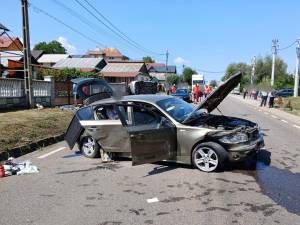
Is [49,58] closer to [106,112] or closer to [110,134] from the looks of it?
[106,112]

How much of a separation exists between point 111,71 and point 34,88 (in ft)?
143

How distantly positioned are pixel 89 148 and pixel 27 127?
4578mm

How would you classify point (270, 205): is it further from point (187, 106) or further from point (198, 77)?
point (198, 77)

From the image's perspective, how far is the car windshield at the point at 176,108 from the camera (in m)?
8.54

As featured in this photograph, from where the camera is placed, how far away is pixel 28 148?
11.4 m

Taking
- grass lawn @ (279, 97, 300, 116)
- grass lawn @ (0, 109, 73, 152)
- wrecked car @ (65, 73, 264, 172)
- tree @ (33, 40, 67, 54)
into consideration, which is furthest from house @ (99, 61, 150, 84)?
tree @ (33, 40, 67, 54)

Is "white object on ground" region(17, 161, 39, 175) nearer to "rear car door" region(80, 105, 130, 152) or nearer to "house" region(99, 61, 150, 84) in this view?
"rear car door" region(80, 105, 130, 152)

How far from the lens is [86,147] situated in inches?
388

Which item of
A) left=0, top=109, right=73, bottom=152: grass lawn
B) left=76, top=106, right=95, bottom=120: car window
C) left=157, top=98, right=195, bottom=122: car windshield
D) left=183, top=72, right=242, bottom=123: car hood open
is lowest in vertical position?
left=0, top=109, right=73, bottom=152: grass lawn

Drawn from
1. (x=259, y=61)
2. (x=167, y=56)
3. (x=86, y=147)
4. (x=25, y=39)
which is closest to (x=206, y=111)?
(x=86, y=147)

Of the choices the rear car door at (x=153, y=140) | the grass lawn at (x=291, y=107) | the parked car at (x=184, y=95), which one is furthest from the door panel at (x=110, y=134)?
the parked car at (x=184, y=95)

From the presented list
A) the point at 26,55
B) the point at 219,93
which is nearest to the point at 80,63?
the point at 26,55

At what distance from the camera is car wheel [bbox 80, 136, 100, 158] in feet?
31.9

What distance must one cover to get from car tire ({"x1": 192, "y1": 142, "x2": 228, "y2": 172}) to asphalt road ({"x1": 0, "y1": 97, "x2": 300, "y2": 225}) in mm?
168
